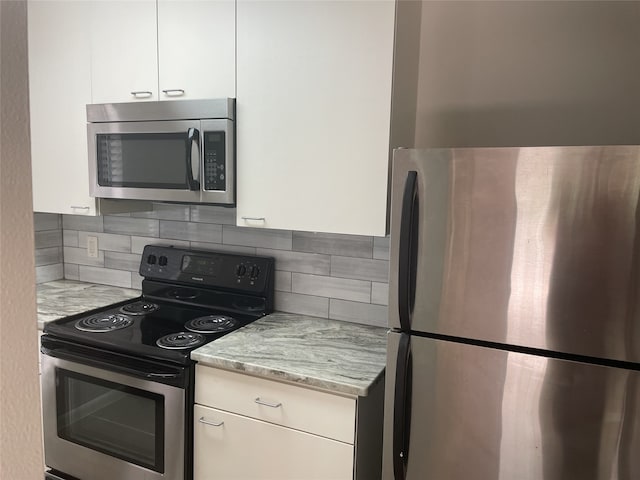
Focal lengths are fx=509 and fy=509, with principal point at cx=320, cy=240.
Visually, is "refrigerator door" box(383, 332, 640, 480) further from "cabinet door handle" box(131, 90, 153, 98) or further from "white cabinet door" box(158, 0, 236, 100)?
"cabinet door handle" box(131, 90, 153, 98)

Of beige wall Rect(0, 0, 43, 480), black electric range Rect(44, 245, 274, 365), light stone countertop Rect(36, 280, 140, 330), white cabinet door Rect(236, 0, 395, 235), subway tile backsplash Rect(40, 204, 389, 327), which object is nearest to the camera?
beige wall Rect(0, 0, 43, 480)

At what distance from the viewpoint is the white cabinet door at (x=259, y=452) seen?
167cm

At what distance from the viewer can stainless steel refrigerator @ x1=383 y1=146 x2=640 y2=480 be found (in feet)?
4.02

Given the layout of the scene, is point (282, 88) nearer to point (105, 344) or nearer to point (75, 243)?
point (105, 344)

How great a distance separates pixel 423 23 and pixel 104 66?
1.36 metres

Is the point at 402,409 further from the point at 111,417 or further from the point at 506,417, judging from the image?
the point at 111,417

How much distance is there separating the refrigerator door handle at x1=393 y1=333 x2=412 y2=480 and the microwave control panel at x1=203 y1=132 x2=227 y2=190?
3.20 feet

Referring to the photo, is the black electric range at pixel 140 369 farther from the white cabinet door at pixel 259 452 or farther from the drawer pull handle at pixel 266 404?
the drawer pull handle at pixel 266 404

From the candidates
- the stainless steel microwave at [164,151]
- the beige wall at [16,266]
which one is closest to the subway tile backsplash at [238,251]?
the stainless steel microwave at [164,151]

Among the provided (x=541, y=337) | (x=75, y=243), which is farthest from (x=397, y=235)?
(x=75, y=243)

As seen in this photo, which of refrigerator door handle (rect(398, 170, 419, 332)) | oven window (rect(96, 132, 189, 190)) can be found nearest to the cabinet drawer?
refrigerator door handle (rect(398, 170, 419, 332))

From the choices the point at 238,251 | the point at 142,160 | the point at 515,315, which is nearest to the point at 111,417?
the point at 238,251

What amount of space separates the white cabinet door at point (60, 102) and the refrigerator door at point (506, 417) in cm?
168

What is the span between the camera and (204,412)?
186cm
